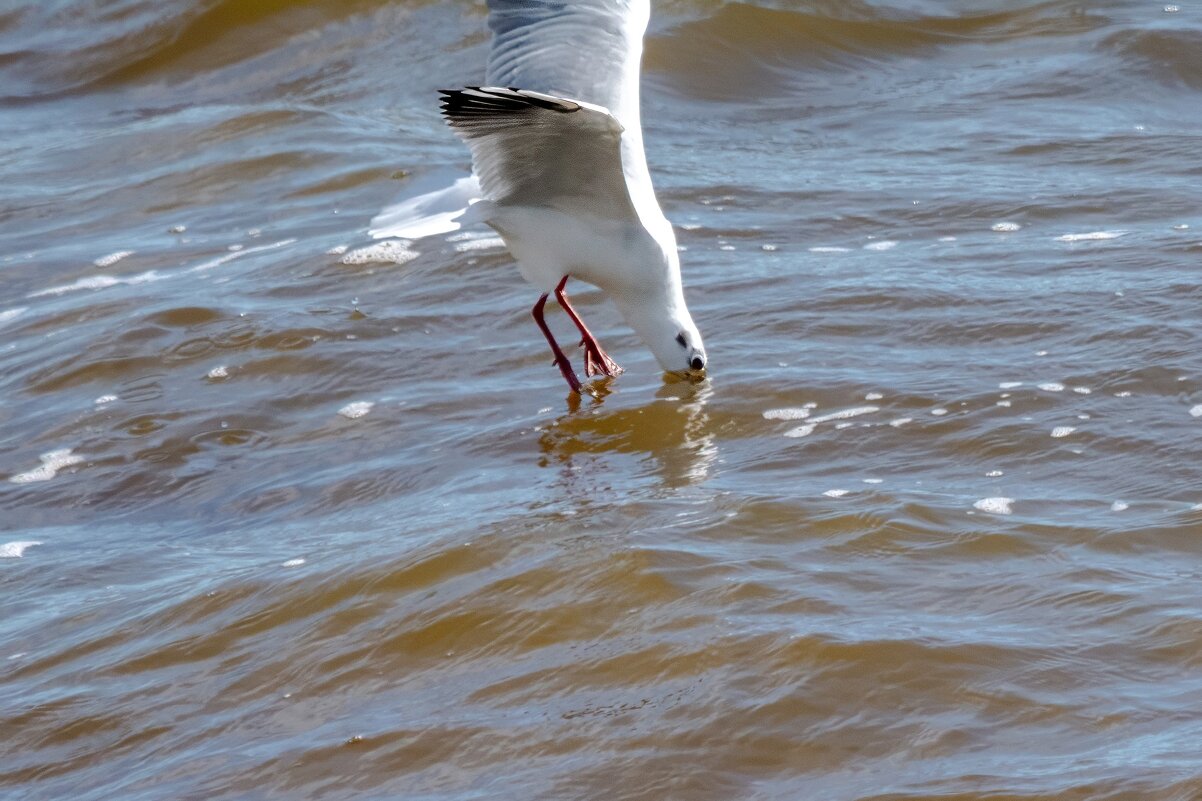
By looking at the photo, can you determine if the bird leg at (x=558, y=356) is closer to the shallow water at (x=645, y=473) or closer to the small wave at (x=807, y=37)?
the shallow water at (x=645, y=473)

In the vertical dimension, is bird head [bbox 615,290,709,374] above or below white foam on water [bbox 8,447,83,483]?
above

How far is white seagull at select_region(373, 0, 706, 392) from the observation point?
498cm

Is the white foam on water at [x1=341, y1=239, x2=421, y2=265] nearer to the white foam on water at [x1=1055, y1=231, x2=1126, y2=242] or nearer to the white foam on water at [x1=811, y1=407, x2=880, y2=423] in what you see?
the white foam on water at [x1=811, y1=407, x2=880, y2=423]

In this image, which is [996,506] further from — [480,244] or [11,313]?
[11,313]

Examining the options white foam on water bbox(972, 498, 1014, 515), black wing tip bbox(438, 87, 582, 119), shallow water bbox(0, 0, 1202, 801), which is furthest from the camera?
black wing tip bbox(438, 87, 582, 119)

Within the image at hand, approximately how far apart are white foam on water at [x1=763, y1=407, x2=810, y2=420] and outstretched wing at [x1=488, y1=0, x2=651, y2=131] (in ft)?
3.50

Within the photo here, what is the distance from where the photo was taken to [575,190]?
511 centimetres

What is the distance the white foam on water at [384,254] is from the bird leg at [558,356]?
125 cm

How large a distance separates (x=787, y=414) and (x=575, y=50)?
1.46 meters

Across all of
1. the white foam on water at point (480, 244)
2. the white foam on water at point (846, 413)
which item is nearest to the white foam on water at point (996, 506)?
the white foam on water at point (846, 413)

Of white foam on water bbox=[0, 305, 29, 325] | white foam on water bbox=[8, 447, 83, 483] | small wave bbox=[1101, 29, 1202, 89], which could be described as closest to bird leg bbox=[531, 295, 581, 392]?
white foam on water bbox=[8, 447, 83, 483]

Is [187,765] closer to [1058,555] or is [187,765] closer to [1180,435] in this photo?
[1058,555]

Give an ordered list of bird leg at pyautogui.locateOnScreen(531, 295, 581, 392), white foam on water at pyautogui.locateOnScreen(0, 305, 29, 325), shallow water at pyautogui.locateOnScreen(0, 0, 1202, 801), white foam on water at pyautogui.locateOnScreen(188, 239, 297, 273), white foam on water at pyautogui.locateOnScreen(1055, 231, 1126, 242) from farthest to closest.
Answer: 1. white foam on water at pyautogui.locateOnScreen(188, 239, 297, 273)
2. white foam on water at pyautogui.locateOnScreen(0, 305, 29, 325)
3. white foam on water at pyautogui.locateOnScreen(1055, 231, 1126, 242)
4. bird leg at pyautogui.locateOnScreen(531, 295, 581, 392)
5. shallow water at pyautogui.locateOnScreen(0, 0, 1202, 801)

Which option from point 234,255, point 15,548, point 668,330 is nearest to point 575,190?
point 668,330
